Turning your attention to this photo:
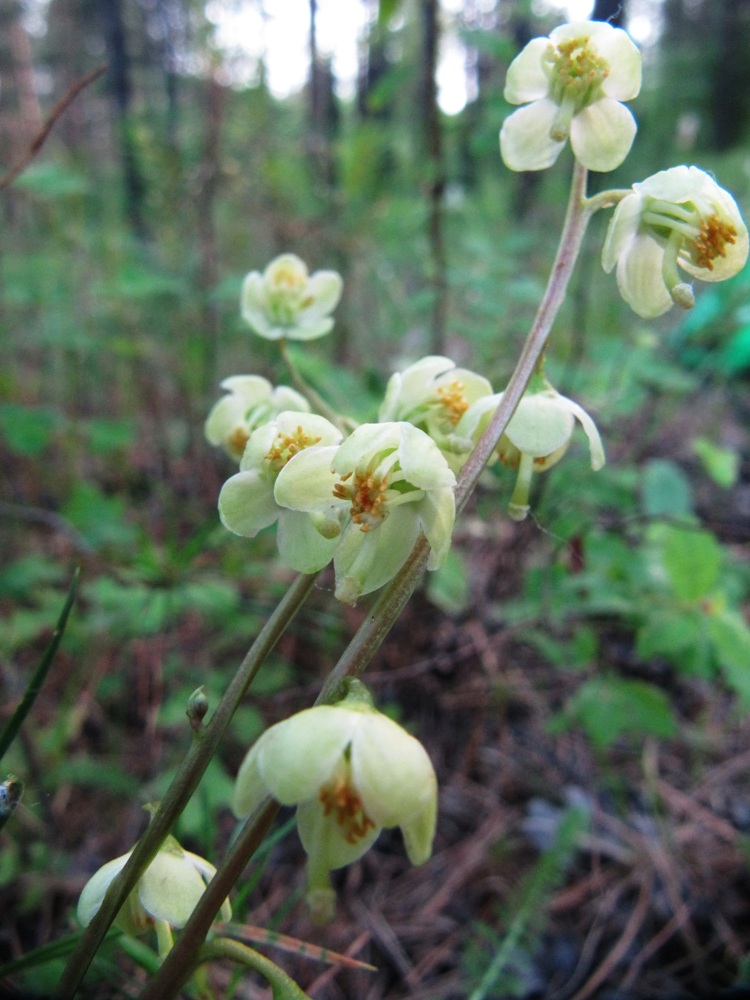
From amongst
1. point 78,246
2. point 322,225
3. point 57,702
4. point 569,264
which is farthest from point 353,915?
point 78,246

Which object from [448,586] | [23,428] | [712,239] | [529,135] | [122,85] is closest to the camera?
[712,239]

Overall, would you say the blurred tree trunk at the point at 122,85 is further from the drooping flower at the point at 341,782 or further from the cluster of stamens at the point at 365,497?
the drooping flower at the point at 341,782

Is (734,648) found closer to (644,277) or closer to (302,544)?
(644,277)

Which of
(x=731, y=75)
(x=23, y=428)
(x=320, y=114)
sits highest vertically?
(x=731, y=75)

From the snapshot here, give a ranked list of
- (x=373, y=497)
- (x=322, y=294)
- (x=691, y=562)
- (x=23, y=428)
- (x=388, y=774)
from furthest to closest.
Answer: (x=23, y=428), (x=691, y=562), (x=322, y=294), (x=373, y=497), (x=388, y=774)

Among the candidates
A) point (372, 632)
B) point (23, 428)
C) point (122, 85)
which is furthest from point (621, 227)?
point (122, 85)

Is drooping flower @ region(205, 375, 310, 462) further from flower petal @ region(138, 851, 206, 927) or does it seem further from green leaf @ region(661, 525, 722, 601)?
green leaf @ region(661, 525, 722, 601)

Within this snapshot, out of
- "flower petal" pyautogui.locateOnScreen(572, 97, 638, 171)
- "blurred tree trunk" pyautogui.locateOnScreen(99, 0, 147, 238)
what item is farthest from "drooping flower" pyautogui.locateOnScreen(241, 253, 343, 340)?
"blurred tree trunk" pyautogui.locateOnScreen(99, 0, 147, 238)

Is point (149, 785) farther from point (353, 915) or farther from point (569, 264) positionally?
point (569, 264)

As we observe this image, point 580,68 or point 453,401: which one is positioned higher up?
point 580,68
